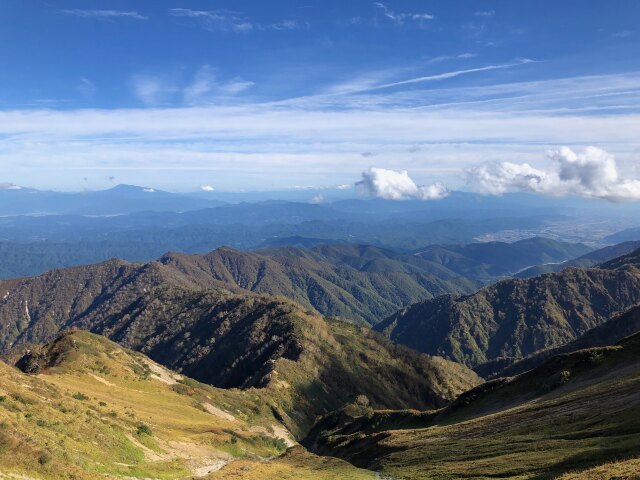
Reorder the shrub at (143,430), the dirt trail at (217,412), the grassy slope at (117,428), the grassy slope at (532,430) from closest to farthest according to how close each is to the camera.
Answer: the grassy slope at (117,428), the grassy slope at (532,430), the shrub at (143,430), the dirt trail at (217,412)

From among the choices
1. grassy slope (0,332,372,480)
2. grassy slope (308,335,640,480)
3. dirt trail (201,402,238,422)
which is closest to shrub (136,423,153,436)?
grassy slope (0,332,372,480)

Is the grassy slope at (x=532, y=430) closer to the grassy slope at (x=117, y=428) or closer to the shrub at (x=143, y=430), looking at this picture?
the grassy slope at (x=117, y=428)

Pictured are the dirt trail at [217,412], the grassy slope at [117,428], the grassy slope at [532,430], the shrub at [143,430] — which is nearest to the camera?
the grassy slope at [117,428]

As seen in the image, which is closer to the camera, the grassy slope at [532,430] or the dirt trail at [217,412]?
the grassy slope at [532,430]

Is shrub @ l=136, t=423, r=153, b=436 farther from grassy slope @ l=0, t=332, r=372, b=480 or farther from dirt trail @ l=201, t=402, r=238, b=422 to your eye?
dirt trail @ l=201, t=402, r=238, b=422

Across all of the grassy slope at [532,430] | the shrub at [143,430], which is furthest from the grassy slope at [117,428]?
the grassy slope at [532,430]

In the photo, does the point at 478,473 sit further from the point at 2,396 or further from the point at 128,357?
the point at 128,357

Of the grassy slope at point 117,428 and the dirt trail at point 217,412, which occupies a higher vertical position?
the grassy slope at point 117,428
